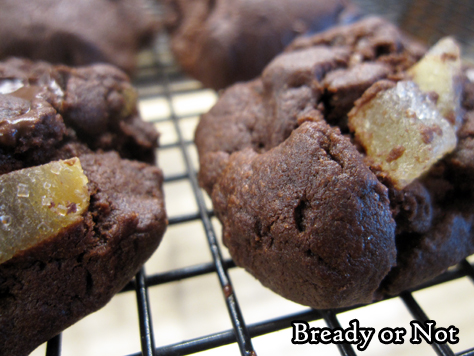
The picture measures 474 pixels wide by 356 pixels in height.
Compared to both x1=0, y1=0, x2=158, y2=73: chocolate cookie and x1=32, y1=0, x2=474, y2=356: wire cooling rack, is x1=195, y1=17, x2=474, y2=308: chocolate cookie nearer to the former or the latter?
x1=32, y1=0, x2=474, y2=356: wire cooling rack

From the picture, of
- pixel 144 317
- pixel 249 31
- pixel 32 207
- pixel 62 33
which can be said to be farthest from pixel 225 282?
pixel 62 33

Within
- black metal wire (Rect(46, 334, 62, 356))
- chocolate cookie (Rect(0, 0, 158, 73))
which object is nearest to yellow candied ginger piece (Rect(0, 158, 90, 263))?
black metal wire (Rect(46, 334, 62, 356))

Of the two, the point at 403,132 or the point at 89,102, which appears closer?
the point at 403,132

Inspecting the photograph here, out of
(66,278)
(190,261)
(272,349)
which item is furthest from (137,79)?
(272,349)

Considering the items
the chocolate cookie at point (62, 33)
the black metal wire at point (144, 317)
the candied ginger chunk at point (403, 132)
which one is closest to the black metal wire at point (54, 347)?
the black metal wire at point (144, 317)

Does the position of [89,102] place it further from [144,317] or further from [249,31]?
[249,31]

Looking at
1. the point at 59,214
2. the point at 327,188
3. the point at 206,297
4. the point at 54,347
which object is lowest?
the point at 206,297

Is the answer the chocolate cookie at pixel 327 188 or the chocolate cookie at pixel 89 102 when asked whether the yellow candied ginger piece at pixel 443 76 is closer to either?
the chocolate cookie at pixel 327 188
